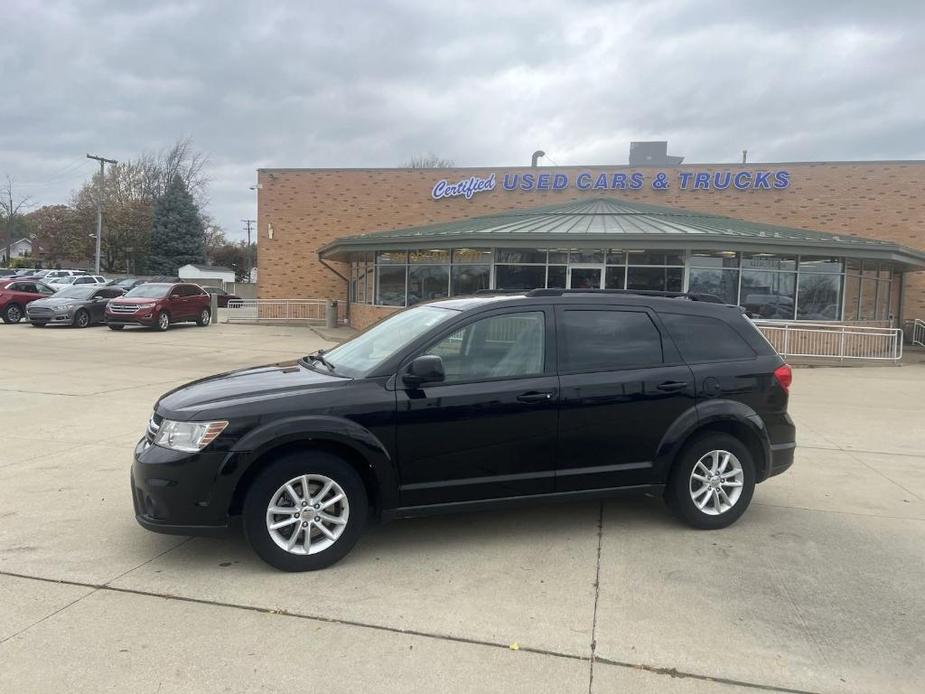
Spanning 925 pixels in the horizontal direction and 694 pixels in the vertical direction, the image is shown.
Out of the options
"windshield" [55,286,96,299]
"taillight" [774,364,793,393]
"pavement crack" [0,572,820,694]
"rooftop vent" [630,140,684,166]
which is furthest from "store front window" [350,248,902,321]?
"pavement crack" [0,572,820,694]

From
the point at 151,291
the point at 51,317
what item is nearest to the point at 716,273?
the point at 151,291

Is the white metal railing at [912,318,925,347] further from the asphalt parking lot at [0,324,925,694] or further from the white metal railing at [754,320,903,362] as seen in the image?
the asphalt parking lot at [0,324,925,694]

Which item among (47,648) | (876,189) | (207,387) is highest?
(876,189)

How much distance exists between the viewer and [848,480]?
623cm

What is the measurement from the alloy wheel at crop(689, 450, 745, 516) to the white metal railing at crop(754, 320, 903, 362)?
12.8 m

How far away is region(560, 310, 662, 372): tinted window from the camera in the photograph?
180 inches

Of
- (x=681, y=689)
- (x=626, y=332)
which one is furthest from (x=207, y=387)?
(x=681, y=689)

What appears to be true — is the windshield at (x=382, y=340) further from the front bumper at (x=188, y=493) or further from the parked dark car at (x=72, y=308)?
the parked dark car at (x=72, y=308)

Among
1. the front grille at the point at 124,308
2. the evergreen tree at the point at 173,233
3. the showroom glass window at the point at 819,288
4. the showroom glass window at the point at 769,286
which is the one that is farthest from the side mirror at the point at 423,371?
the evergreen tree at the point at 173,233

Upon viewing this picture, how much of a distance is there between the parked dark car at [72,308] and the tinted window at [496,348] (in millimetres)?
21583

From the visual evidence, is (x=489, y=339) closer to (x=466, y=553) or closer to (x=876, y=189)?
(x=466, y=553)

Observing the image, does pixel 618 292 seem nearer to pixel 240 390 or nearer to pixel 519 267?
pixel 240 390

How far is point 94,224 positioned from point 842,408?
6095cm

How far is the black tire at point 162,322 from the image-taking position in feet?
71.1
